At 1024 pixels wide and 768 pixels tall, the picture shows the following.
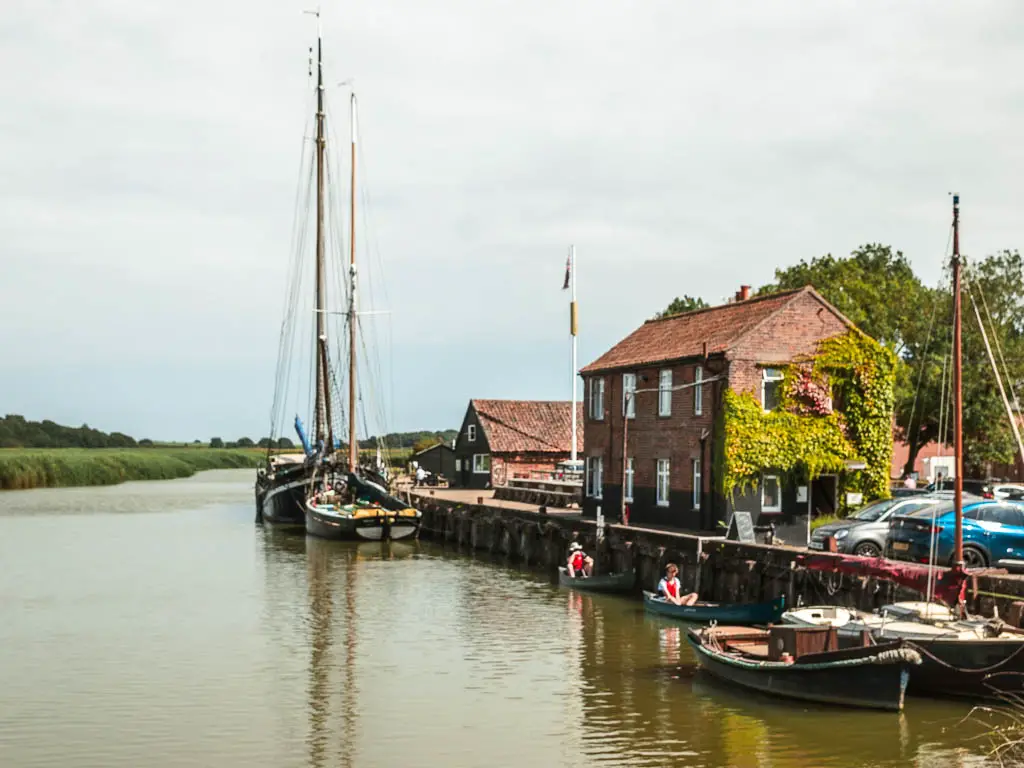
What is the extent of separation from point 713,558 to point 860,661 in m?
13.6

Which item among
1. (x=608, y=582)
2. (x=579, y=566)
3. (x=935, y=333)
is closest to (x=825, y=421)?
(x=579, y=566)

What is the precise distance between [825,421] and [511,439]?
124ft

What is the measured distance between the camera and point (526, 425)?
8156cm

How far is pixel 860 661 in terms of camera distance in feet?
70.8

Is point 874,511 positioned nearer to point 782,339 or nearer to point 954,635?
point 782,339

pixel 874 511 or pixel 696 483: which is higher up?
pixel 696 483

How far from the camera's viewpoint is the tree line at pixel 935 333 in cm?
7362

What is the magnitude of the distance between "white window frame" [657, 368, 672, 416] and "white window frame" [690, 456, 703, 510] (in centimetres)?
272

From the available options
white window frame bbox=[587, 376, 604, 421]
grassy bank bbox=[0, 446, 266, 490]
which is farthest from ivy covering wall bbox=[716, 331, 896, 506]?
grassy bank bbox=[0, 446, 266, 490]

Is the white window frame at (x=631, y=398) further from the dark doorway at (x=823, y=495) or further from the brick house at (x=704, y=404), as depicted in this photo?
Result: the dark doorway at (x=823, y=495)

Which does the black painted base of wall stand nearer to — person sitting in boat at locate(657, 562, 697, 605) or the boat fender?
person sitting in boat at locate(657, 562, 697, 605)

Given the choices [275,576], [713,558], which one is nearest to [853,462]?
[713,558]

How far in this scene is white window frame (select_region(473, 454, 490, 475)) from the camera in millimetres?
79956

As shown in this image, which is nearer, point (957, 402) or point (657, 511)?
point (957, 402)
